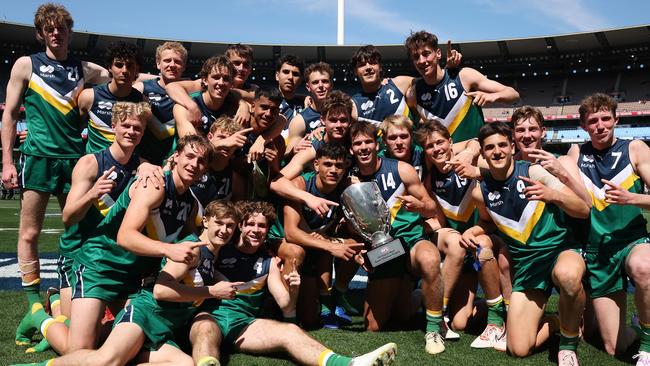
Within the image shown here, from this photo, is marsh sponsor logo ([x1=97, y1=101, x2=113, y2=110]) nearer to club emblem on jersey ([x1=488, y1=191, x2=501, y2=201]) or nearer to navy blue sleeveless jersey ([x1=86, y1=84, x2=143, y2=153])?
navy blue sleeveless jersey ([x1=86, y1=84, x2=143, y2=153])

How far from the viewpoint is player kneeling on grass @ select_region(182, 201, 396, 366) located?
3293 mm

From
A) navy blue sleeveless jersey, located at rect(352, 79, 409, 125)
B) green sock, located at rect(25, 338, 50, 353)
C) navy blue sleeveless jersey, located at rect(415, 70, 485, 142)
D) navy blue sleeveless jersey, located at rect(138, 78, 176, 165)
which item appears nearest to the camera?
green sock, located at rect(25, 338, 50, 353)

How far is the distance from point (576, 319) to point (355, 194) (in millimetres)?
1670

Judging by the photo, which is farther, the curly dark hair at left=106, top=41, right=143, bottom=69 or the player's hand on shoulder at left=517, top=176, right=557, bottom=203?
the curly dark hair at left=106, top=41, right=143, bottom=69

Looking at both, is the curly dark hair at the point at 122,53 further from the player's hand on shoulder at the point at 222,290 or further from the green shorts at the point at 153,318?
the player's hand on shoulder at the point at 222,290

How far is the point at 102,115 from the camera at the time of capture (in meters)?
4.55

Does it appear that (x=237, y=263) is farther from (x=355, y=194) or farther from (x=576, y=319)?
(x=576, y=319)

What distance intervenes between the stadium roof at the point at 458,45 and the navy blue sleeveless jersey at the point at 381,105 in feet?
88.8

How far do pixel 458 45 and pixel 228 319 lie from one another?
3192 centimetres

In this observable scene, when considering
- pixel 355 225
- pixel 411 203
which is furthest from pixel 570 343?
pixel 355 225

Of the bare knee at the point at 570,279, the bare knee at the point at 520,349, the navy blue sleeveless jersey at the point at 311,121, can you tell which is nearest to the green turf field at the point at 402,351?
the bare knee at the point at 520,349

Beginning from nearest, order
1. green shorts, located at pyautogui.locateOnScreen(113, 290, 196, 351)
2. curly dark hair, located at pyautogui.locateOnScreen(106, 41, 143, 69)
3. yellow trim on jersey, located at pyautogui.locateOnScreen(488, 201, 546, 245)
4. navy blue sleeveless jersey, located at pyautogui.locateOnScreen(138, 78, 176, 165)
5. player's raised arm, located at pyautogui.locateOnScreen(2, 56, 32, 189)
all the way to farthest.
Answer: green shorts, located at pyautogui.locateOnScreen(113, 290, 196, 351)
yellow trim on jersey, located at pyautogui.locateOnScreen(488, 201, 546, 245)
curly dark hair, located at pyautogui.locateOnScreen(106, 41, 143, 69)
player's raised arm, located at pyautogui.locateOnScreen(2, 56, 32, 189)
navy blue sleeveless jersey, located at pyautogui.locateOnScreen(138, 78, 176, 165)

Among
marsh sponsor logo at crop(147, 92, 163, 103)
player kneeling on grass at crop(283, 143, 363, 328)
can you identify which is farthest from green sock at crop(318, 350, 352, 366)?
marsh sponsor logo at crop(147, 92, 163, 103)

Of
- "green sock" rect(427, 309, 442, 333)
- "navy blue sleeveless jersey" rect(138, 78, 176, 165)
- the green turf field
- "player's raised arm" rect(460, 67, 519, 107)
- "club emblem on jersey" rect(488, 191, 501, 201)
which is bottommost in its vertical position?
the green turf field
